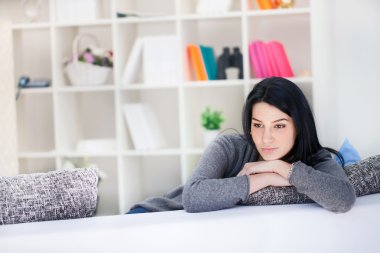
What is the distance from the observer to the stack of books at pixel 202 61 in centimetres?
420

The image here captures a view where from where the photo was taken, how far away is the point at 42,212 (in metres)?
1.72

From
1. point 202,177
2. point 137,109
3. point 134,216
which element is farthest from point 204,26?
point 134,216

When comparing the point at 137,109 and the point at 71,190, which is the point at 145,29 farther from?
the point at 71,190

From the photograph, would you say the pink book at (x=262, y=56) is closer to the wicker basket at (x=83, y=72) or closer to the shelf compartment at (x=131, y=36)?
the shelf compartment at (x=131, y=36)

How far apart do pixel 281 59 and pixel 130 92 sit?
1053 millimetres

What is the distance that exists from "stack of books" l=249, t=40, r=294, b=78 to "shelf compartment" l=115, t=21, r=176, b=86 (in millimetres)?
637

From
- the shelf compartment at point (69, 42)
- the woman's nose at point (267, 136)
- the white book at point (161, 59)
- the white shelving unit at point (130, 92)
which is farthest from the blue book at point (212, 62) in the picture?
the woman's nose at point (267, 136)

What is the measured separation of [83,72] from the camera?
4.32 m

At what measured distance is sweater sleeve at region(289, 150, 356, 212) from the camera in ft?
5.71

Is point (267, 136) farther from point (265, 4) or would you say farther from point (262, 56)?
point (265, 4)

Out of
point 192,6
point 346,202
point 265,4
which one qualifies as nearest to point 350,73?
point 265,4

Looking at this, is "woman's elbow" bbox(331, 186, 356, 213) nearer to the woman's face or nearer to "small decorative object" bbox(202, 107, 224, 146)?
the woman's face

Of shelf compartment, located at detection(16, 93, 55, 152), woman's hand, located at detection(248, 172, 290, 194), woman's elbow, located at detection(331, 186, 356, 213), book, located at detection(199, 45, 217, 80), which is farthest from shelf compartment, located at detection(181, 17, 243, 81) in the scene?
woman's elbow, located at detection(331, 186, 356, 213)

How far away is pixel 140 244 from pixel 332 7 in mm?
2966
